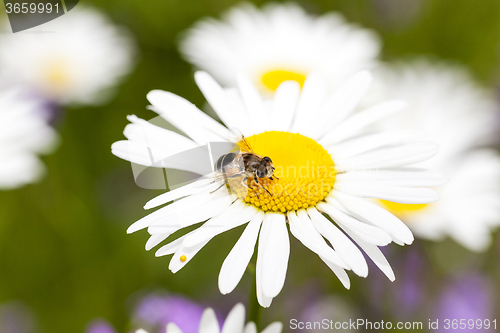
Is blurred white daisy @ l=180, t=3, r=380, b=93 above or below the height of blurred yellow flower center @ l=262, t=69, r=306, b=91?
above

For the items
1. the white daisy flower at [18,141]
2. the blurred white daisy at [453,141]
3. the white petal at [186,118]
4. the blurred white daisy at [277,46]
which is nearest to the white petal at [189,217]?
the white petal at [186,118]

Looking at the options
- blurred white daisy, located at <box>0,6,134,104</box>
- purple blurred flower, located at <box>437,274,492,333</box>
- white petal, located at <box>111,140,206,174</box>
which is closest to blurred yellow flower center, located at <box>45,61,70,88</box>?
blurred white daisy, located at <box>0,6,134,104</box>

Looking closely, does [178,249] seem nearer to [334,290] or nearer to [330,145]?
[330,145]

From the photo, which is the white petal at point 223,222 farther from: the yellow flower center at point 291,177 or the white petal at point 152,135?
the white petal at point 152,135

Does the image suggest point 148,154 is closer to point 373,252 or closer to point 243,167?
point 243,167

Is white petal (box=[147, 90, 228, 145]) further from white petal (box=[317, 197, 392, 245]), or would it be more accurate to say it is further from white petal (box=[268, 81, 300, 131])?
white petal (box=[317, 197, 392, 245])

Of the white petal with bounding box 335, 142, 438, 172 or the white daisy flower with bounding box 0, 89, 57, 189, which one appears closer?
the white petal with bounding box 335, 142, 438, 172
